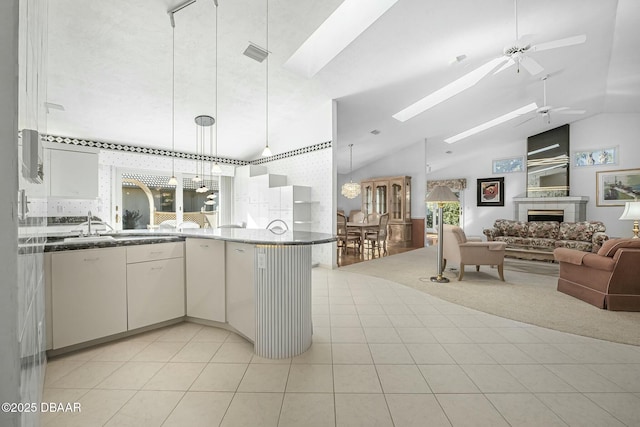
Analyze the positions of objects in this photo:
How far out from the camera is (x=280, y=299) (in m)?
1.92

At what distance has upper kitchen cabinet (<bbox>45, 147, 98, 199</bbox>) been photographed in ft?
11.7

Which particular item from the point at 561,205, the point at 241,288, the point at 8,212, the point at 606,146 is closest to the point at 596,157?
the point at 606,146

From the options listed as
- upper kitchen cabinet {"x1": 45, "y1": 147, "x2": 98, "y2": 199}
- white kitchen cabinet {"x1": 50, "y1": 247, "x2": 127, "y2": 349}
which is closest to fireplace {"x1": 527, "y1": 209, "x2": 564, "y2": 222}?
white kitchen cabinet {"x1": 50, "y1": 247, "x2": 127, "y2": 349}

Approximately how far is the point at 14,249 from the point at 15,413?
347mm

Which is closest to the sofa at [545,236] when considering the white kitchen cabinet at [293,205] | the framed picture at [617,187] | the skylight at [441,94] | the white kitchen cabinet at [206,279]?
the framed picture at [617,187]

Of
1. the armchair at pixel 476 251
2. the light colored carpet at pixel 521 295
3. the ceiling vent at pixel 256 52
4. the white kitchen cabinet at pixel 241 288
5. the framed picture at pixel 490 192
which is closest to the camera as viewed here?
the white kitchen cabinet at pixel 241 288

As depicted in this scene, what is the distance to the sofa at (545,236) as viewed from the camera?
535cm

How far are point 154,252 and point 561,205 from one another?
8.88 metres

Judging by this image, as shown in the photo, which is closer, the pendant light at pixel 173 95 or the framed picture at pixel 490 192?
the pendant light at pixel 173 95

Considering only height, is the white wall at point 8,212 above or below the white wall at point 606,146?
below

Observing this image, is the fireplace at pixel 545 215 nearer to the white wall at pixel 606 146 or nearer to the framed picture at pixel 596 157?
the white wall at pixel 606 146

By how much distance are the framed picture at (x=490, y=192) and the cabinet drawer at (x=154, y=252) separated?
9.14m

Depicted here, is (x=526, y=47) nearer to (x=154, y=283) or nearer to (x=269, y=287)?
(x=269, y=287)

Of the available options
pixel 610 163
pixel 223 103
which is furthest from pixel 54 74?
pixel 610 163
